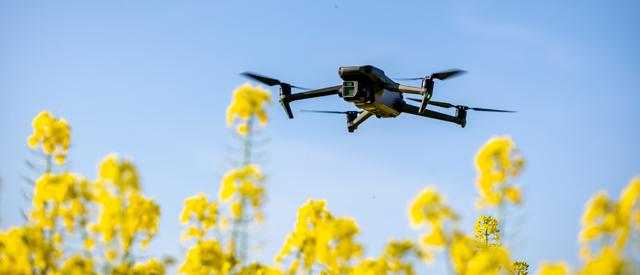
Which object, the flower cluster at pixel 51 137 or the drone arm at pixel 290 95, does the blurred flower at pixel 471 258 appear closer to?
the flower cluster at pixel 51 137

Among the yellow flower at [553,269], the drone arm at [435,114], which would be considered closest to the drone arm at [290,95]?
the drone arm at [435,114]

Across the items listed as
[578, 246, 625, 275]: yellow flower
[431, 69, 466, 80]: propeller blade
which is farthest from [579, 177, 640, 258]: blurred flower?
[431, 69, 466, 80]: propeller blade

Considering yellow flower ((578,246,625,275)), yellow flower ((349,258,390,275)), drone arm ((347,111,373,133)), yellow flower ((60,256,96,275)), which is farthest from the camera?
drone arm ((347,111,373,133))

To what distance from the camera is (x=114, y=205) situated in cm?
802

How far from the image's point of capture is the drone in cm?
2406

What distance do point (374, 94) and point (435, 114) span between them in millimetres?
3634

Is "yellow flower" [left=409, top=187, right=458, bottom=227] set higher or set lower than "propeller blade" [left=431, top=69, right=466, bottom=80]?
lower

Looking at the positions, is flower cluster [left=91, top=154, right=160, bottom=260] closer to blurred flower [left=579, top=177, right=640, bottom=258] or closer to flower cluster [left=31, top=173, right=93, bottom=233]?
flower cluster [left=31, top=173, right=93, bottom=233]

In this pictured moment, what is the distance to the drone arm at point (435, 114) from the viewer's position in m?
26.6

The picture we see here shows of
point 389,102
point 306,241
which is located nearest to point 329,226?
point 306,241

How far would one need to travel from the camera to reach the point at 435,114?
89.8 ft

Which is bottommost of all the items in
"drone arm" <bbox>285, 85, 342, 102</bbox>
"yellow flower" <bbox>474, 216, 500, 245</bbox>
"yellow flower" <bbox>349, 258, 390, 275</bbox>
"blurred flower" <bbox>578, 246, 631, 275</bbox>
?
"blurred flower" <bbox>578, 246, 631, 275</bbox>

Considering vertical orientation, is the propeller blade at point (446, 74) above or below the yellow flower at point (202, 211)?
above

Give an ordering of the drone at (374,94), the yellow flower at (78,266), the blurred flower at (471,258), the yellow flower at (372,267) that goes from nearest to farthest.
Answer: the blurred flower at (471,258) → the yellow flower at (78,266) → the yellow flower at (372,267) → the drone at (374,94)
